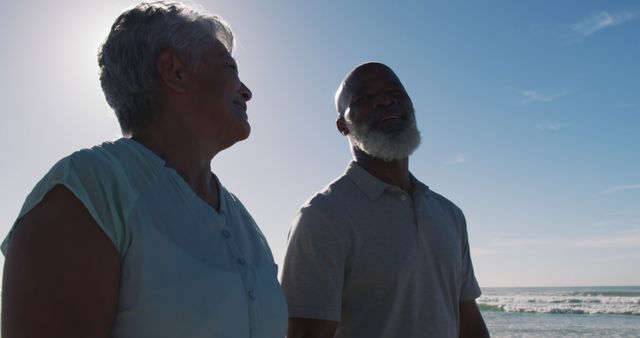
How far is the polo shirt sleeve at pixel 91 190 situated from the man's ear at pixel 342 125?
2.23m

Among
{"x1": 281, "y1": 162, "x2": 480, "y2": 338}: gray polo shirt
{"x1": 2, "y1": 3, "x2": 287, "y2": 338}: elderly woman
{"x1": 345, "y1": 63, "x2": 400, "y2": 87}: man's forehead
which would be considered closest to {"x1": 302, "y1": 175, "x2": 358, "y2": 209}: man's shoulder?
{"x1": 281, "y1": 162, "x2": 480, "y2": 338}: gray polo shirt

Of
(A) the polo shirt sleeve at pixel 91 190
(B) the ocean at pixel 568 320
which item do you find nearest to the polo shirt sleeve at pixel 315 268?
(A) the polo shirt sleeve at pixel 91 190

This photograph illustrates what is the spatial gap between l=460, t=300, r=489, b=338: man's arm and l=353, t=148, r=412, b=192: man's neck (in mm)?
724

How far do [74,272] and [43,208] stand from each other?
16cm

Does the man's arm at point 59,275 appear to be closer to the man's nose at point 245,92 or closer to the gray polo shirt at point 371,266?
the man's nose at point 245,92

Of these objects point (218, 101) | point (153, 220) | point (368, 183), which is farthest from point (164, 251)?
point (368, 183)

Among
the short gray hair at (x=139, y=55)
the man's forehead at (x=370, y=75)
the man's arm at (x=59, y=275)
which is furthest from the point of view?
the man's forehead at (x=370, y=75)

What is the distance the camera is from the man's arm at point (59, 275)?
1.18 meters

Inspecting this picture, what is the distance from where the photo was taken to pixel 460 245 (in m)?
3.21

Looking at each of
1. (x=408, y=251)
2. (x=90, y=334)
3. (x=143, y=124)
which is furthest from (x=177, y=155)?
(x=408, y=251)

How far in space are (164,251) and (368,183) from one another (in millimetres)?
Answer: 1798

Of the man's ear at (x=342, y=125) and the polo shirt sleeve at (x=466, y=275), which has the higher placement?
the man's ear at (x=342, y=125)

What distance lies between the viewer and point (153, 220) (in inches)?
56.4

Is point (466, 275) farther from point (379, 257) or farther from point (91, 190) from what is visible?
point (91, 190)
